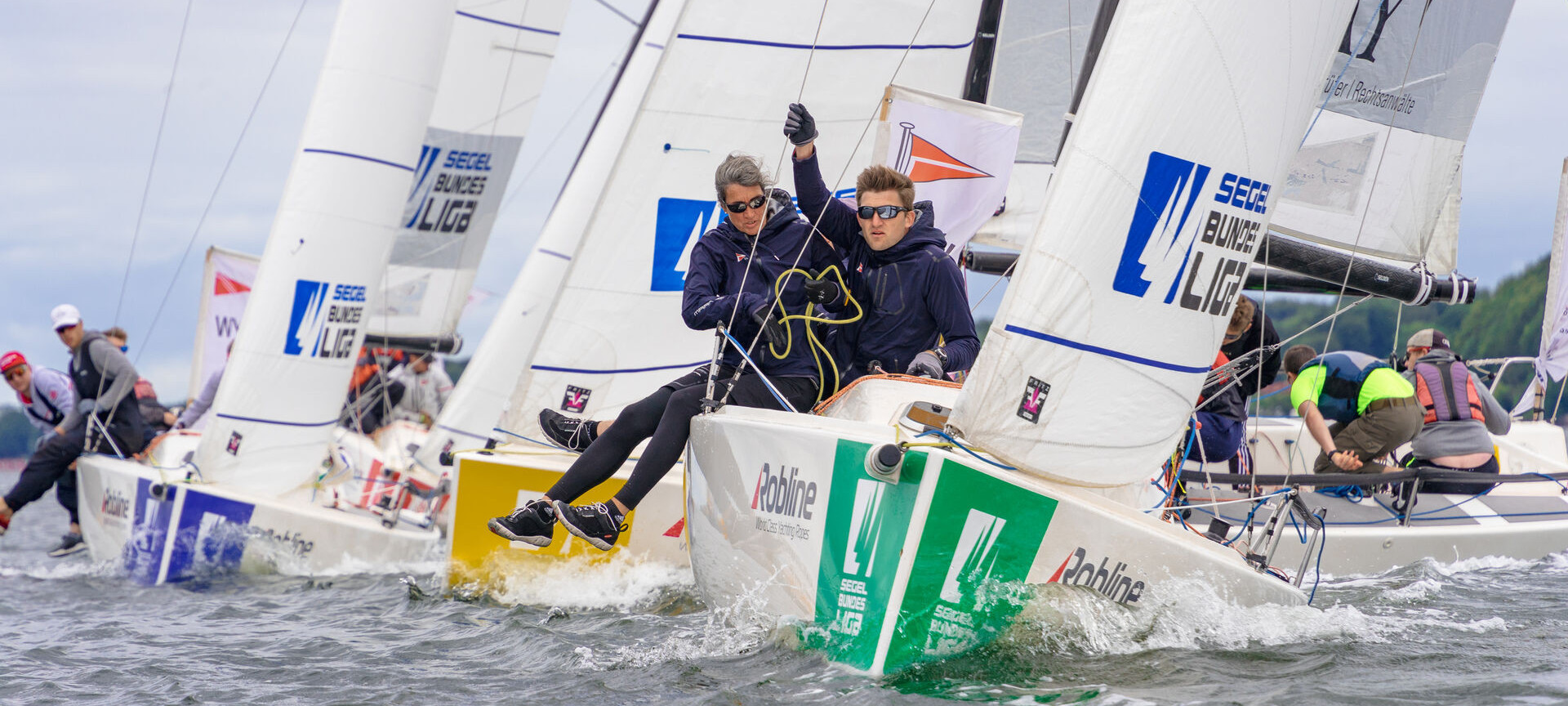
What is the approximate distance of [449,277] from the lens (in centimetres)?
1165

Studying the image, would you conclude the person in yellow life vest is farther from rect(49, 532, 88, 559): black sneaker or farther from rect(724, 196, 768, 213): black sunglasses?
rect(49, 532, 88, 559): black sneaker

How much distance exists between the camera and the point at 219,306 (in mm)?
12711

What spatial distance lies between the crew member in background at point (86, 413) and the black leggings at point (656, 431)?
573 centimetres

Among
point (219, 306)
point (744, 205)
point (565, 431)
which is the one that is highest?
point (744, 205)

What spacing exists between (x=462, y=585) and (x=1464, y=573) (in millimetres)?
4580

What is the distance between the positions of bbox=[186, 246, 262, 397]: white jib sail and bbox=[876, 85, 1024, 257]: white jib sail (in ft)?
28.6

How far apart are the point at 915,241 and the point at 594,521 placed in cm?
133

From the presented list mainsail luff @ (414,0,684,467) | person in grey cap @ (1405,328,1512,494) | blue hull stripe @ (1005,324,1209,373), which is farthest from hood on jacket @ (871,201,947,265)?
mainsail luff @ (414,0,684,467)

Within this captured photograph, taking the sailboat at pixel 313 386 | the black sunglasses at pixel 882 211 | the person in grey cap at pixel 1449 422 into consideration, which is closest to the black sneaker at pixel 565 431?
the black sunglasses at pixel 882 211

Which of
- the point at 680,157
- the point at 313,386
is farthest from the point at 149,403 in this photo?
the point at 680,157

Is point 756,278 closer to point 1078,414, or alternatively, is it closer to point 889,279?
point 889,279

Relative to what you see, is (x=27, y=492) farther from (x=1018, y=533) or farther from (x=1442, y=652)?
(x=1442, y=652)

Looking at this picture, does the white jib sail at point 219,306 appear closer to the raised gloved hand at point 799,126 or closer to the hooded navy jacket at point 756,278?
the hooded navy jacket at point 756,278

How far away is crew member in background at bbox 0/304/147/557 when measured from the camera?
28.3ft
